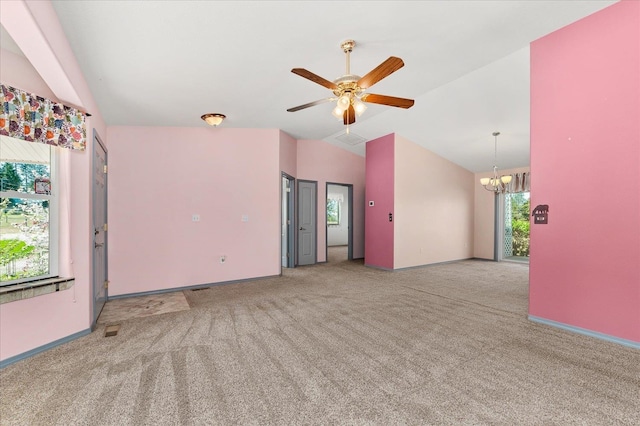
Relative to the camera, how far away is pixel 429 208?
7273 mm

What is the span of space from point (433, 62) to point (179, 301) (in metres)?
4.59

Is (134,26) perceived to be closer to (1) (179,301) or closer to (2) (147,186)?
(2) (147,186)

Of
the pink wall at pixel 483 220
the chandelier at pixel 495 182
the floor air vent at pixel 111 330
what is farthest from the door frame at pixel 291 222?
the pink wall at pixel 483 220

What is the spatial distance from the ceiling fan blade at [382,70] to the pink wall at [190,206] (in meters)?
3.10

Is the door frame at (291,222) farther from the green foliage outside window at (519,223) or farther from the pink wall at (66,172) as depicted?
the green foliage outside window at (519,223)

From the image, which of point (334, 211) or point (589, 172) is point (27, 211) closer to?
point (589, 172)

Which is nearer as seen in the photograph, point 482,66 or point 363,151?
point 482,66

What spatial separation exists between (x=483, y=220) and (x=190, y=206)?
7.72m

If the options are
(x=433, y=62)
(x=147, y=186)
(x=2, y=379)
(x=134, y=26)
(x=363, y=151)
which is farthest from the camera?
(x=363, y=151)

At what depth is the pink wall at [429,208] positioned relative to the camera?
6570mm

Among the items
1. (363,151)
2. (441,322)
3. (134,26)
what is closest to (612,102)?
(441,322)

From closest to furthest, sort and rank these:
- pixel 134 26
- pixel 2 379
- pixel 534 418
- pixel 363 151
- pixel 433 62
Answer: pixel 534 418, pixel 2 379, pixel 134 26, pixel 433 62, pixel 363 151

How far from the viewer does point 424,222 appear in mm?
7125

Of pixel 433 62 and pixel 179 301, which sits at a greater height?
pixel 433 62
